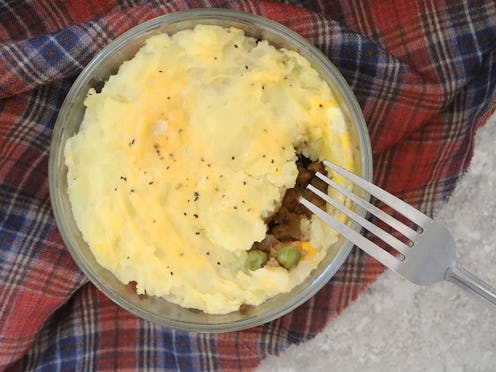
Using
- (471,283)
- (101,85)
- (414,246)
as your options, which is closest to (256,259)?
(414,246)

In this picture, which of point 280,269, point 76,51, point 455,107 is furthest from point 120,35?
point 455,107

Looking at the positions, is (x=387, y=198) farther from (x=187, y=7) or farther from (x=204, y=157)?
(x=187, y=7)

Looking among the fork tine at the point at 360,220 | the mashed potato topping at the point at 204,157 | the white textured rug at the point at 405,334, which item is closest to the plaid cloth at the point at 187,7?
the white textured rug at the point at 405,334

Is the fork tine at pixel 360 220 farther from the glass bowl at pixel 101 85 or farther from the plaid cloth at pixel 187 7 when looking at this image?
the plaid cloth at pixel 187 7

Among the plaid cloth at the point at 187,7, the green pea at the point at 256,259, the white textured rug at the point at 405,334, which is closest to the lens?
the green pea at the point at 256,259

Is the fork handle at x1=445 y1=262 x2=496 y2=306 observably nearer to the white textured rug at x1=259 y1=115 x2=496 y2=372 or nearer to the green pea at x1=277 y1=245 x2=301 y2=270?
the green pea at x1=277 y1=245 x2=301 y2=270

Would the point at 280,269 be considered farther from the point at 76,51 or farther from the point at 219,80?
the point at 76,51

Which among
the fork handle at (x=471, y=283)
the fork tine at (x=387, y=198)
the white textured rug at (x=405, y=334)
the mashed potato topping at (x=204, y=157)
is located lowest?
the white textured rug at (x=405, y=334)
